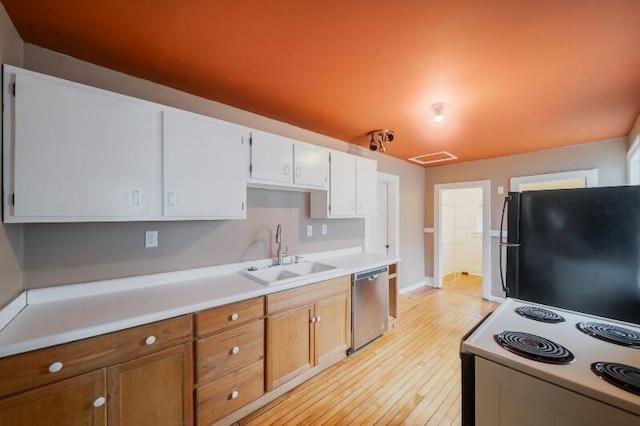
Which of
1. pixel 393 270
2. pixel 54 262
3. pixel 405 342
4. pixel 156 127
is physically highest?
pixel 156 127

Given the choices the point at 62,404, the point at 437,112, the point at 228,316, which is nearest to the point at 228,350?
the point at 228,316

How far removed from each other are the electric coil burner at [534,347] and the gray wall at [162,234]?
1.99m

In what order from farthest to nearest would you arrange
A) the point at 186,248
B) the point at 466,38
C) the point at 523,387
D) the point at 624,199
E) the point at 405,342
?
1. the point at 405,342
2. the point at 186,248
3. the point at 466,38
4. the point at 624,199
5. the point at 523,387

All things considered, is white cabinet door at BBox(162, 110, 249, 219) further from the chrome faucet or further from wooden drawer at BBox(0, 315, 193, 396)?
wooden drawer at BBox(0, 315, 193, 396)

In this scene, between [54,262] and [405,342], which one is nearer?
[54,262]

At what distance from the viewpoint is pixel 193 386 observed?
59.9 inches

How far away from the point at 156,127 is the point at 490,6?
1.97 m

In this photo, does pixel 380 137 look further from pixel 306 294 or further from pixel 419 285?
pixel 419 285

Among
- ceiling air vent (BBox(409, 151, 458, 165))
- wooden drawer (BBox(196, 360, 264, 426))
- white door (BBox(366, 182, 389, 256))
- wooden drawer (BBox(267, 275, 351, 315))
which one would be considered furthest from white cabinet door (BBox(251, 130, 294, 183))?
ceiling air vent (BBox(409, 151, 458, 165))

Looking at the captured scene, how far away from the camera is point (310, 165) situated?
2.51m

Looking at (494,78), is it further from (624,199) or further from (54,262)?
(54,262)

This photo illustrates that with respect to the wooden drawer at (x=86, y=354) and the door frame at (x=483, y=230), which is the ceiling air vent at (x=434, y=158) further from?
the wooden drawer at (x=86, y=354)

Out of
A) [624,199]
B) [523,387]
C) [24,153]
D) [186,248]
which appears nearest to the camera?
[523,387]

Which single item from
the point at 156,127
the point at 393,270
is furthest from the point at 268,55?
the point at 393,270
